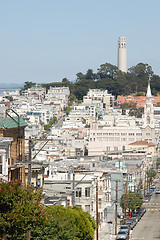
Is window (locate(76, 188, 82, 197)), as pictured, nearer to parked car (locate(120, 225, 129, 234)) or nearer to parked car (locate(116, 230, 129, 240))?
parked car (locate(116, 230, 129, 240))

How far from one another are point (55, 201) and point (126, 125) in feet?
438

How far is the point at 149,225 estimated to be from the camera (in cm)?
6656

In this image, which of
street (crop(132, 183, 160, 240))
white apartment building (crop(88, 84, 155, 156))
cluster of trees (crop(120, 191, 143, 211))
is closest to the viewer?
street (crop(132, 183, 160, 240))

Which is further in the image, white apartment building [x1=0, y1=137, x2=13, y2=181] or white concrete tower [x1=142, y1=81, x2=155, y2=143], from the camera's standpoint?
white concrete tower [x1=142, y1=81, x2=155, y2=143]

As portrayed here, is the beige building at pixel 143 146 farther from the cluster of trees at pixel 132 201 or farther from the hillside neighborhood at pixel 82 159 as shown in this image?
the cluster of trees at pixel 132 201

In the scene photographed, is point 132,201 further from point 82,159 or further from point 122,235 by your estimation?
point 82,159

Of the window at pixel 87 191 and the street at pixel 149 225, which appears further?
the street at pixel 149 225

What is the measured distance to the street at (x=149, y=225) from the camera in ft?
194

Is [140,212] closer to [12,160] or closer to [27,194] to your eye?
[12,160]

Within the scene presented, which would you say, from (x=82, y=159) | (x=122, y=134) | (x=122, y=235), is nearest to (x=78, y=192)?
(x=122, y=235)

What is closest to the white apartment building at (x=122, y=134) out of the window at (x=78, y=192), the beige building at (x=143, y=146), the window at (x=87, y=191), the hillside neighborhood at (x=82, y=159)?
the hillside neighborhood at (x=82, y=159)

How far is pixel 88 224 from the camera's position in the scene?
40.3m

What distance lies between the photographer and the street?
59.2m

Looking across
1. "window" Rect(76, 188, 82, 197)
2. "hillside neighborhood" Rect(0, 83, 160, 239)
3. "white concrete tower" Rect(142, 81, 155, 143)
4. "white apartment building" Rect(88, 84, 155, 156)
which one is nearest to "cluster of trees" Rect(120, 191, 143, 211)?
"hillside neighborhood" Rect(0, 83, 160, 239)
